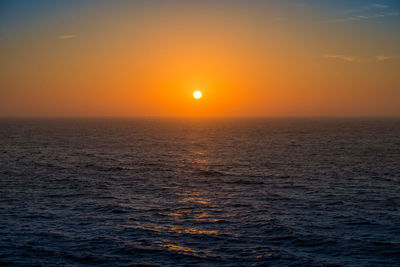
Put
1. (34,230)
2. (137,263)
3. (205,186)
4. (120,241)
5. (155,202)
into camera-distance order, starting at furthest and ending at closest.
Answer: (205,186) → (155,202) → (34,230) → (120,241) → (137,263)

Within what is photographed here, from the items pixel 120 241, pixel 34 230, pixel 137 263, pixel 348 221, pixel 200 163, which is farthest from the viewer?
pixel 200 163

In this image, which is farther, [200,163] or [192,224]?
[200,163]

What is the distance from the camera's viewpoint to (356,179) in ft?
166

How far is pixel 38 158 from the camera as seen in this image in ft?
235

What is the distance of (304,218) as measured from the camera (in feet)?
109

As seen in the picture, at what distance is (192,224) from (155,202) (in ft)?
28.6

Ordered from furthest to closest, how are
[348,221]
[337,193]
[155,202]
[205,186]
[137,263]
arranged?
[205,186] < [337,193] < [155,202] < [348,221] < [137,263]

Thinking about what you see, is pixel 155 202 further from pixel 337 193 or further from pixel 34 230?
pixel 337 193

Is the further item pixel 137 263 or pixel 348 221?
pixel 348 221

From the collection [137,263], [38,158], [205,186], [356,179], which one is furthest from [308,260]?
[38,158]

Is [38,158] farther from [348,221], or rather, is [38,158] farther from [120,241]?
[348,221]

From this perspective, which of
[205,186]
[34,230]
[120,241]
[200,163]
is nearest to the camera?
[120,241]

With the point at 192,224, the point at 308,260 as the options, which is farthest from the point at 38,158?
the point at 308,260

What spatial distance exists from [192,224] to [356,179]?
28688mm
